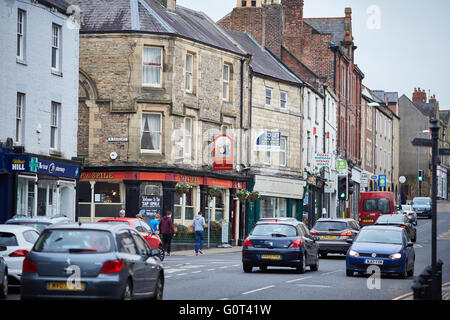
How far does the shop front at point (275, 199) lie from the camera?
4950 centimetres

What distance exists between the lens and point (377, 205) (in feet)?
182

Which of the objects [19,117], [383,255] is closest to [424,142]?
[383,255]

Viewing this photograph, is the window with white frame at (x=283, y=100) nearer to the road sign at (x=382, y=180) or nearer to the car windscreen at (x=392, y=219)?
the car windscreen at (x=392, y=219)

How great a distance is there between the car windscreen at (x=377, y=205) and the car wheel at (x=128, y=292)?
42.1m

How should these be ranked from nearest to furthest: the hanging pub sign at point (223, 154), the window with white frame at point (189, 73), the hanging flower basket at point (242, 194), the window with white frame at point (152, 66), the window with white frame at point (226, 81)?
1. the window with white frame at point (152, 66)
2. the window with white frame at point (189, 73)
3. the hanging pub sign at point (223, 154)
4. the window with white frame at point (226, 81)
5. the hanging flower basket at point (242, 194)

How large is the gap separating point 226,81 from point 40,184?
15.4 meters

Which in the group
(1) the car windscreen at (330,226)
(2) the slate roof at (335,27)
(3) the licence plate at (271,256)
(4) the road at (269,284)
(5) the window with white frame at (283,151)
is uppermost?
(2) the slate roof at (335,27)

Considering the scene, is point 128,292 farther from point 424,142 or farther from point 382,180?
point 382,180

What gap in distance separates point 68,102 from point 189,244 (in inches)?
413

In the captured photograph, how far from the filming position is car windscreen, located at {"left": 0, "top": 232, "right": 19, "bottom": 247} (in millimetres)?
18500

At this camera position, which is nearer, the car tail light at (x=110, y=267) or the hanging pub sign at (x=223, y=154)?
the car tail light at (x=110, y=267)

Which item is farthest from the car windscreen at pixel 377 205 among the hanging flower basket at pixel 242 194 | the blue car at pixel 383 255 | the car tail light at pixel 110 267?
the car tail light at pixel 110 267

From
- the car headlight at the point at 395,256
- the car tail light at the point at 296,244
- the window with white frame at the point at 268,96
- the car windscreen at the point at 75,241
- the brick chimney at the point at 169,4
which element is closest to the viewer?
the car windscreen at the point at 75,241

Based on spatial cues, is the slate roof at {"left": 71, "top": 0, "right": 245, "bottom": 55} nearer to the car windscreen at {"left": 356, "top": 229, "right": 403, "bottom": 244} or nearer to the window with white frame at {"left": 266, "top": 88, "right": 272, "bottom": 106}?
the window with white frame at {"left": 266, "top": 88, "right": 272, "bottom": 106}
